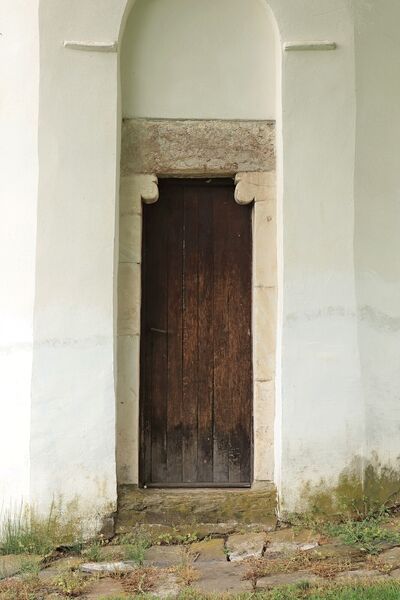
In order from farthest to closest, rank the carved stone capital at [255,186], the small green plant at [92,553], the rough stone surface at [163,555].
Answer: the carved stone capital at [255,186] → the small green plant at [92,553] → the rough stone surface at [163,555]

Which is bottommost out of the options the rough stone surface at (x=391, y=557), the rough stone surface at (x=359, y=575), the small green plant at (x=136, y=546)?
the small green plant at (x=136, y=546)

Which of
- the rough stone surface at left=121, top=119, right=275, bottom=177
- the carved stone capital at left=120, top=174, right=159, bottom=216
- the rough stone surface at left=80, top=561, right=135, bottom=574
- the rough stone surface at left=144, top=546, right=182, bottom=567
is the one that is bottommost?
the rough stone surface at left=80, top=561, right=135, bottom=574

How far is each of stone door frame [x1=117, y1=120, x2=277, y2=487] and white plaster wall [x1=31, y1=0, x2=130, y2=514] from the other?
0.24 metres

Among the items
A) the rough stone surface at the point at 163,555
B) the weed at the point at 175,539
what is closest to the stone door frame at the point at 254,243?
the weed at the point at 175,539

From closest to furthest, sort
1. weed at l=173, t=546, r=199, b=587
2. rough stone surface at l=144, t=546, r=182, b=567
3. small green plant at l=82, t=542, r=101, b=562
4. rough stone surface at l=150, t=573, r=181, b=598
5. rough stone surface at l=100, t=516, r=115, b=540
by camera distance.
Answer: rough stone surface at l=150, t=573, r=181, b=598
weed at l=173, t=546, r=199, b=587
rough stone surface at l=144, t=546, r=182, b=567
small green plant at l=82, t=542, r=101, b=562
rough stone surface at l=100, t=516, r=115, b=540

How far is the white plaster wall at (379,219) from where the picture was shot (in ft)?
19.4

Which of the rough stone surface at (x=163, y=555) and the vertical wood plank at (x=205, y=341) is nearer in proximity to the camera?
the rough stone surface at (x=163, y=555)

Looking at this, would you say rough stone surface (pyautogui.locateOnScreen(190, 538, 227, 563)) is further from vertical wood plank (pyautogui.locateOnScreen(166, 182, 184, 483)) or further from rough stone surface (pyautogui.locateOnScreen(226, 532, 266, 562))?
vertical wood plank (pyautogui.locateOnScreen(166, 182, 184, 483))

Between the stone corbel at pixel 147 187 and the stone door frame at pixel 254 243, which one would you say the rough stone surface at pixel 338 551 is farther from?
the stone corbel at pixel 147 187

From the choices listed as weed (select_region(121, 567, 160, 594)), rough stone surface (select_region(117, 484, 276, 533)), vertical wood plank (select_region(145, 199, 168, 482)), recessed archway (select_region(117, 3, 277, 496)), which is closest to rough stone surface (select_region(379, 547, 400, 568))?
rough stone surface (select_region(117, 484, 276, 533))

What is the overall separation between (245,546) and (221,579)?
0.70 metres

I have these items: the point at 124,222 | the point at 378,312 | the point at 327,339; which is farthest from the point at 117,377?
the point at 378,312

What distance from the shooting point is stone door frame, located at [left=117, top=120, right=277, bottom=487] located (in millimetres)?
6004

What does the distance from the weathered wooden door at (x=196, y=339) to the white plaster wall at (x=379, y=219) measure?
3.08ft
